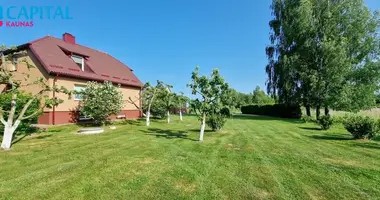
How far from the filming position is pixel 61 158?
21.4ft

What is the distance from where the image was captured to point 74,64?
56.0 feet

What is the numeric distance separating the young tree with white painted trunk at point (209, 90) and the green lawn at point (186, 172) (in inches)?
83.1

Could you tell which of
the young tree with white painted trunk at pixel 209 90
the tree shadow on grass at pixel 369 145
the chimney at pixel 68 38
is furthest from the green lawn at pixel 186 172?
the chimney at pixel 68 38

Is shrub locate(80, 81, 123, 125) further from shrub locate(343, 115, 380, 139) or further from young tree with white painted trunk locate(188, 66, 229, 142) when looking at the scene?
shrub locate(343, 115, 380, 139)

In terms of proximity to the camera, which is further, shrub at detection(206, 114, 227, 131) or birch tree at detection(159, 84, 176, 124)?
birch tree at detection(159, 84, 176, 124)

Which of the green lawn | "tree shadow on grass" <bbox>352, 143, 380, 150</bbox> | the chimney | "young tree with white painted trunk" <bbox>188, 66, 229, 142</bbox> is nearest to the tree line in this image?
"tree shadow on grass" <bbox>352, 143, 380, 150</bbox>

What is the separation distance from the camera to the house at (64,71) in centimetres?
1452

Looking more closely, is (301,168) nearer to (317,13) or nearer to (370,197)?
(370,197)

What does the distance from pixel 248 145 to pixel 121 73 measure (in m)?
17.0

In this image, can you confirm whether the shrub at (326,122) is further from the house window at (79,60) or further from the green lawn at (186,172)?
the house window at (79,60)

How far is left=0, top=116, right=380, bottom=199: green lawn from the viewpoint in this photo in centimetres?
420

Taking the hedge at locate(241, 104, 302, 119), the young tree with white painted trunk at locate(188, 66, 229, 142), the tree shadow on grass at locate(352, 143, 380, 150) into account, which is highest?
the young tree with white painted trunk at locate(188, 66, 229, 142)

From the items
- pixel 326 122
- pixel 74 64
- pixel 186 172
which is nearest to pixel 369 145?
pixel 326 122

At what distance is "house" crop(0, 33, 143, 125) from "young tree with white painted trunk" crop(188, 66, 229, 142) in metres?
9.05
